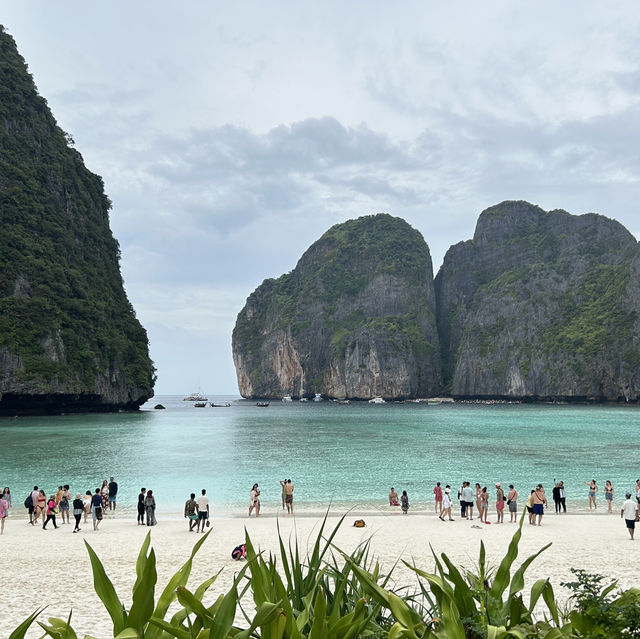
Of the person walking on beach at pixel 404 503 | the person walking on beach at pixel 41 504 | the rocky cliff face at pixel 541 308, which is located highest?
the rocky cliff face at pixel 541 308

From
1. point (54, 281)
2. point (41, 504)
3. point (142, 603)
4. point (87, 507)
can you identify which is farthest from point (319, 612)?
point (54, 281)

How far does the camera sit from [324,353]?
149375mm

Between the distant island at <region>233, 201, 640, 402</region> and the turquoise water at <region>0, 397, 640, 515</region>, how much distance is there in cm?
6837

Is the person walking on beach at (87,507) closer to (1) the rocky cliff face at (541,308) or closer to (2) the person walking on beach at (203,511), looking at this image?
(2) the person walking on beach at (203,511)

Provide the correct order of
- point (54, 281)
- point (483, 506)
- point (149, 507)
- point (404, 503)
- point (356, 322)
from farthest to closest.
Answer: point (356, 322), point (54, 281), point (404, 503), point (483, 506), point (149, 507)

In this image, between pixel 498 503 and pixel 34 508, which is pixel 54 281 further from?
pixel 498 503

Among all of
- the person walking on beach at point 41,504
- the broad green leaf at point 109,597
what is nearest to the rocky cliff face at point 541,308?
the person walking on beach at point 41,504

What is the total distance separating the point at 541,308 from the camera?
125188 mm

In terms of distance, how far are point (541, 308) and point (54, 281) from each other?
10245 centimetres

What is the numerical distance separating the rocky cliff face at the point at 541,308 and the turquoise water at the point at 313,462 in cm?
6463

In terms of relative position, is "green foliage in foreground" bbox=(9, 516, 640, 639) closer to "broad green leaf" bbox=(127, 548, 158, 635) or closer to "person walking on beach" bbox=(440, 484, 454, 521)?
"broad green leaf" bbox=(127, 548, 158, 635)

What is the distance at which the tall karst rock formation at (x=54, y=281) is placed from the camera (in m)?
62.0

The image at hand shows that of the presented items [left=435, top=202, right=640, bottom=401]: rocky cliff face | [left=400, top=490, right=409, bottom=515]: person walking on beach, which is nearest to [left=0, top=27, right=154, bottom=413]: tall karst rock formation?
[left=400, top=490, right=409, bottom=515]: person walking on beach

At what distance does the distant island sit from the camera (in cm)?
11019
